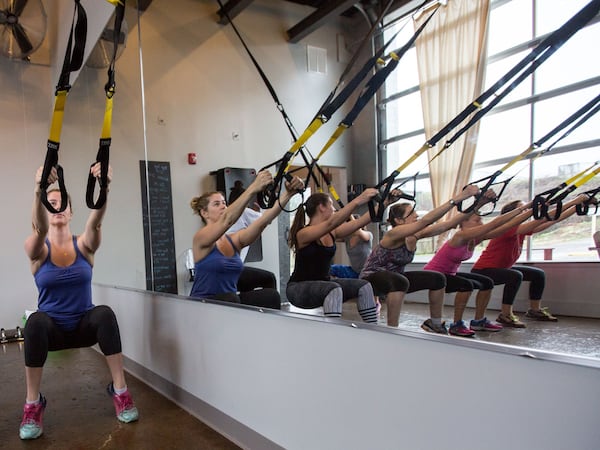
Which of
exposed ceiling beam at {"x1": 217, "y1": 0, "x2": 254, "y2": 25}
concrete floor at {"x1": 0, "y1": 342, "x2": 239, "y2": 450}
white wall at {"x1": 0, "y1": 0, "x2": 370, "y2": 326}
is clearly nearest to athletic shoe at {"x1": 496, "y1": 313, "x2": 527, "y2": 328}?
concrete floor at {"x1": 0, "y1": 342, "x2": 239, "y2": 450}

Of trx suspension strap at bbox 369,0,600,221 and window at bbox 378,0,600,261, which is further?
window at bbox 378,0,600,261

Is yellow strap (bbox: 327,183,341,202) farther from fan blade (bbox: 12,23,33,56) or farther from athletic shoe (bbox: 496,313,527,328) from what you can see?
fan blade (bbox: 12,23,33,56)

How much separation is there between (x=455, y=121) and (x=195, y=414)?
6.10 feet

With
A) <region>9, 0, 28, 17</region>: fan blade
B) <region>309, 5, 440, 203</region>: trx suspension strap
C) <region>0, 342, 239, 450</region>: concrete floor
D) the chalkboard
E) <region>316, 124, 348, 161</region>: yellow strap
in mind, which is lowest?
<region>0, 342, 239, 450</region>: concrete floor

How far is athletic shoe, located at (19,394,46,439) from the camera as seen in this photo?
1.98 meters

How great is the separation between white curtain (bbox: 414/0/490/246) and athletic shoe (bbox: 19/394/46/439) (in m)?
2.10

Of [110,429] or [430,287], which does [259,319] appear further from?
[110,429]

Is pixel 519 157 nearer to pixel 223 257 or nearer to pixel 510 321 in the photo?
pixel 510 321

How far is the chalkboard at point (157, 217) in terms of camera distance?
3.30m

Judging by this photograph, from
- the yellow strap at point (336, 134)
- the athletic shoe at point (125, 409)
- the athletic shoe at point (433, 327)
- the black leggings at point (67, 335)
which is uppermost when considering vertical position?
the yellow strap at point (336, 134)

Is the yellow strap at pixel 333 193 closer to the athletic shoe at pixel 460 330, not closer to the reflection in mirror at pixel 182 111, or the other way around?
the reflection in mirror at pixel 182 111

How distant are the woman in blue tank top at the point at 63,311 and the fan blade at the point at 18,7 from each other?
7.91 feet

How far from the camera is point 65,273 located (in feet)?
7.39

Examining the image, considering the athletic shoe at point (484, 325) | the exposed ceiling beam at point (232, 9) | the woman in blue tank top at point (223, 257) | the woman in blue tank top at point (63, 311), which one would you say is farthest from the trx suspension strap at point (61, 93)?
the exposed ceiling beam at point (232, 9)
